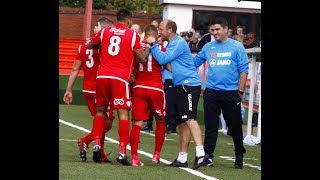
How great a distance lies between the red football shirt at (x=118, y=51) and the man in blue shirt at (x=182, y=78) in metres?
0.41

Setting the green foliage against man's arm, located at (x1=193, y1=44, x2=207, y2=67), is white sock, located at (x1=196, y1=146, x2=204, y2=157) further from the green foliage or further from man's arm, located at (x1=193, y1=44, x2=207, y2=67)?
the green foliage

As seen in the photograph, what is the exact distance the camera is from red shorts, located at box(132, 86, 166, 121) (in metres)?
13.7

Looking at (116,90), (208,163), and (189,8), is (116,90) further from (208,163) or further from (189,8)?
(189,8)

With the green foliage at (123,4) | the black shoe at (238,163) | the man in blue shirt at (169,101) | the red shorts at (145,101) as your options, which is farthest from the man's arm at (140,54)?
the green foliage at (123,4)

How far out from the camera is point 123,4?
53188 mm

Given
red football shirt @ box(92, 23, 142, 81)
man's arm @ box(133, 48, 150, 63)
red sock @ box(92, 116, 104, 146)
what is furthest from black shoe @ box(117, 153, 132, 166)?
man's arm @ box(133, 48, 150, 63)

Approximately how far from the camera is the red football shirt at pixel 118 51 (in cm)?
1327

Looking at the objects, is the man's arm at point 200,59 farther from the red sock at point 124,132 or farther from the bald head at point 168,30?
the red sock at point 124,132

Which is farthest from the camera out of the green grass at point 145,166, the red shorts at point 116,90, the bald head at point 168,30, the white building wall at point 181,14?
the white building wall at point 181,14

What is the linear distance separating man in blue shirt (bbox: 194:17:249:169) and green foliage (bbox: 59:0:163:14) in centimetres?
3821
